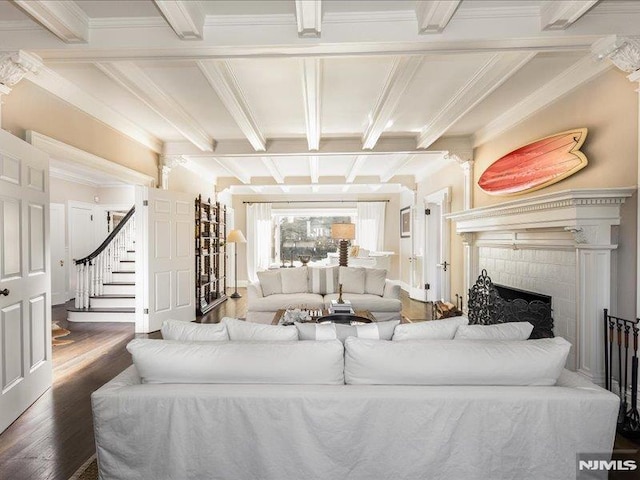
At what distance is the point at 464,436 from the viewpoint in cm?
169

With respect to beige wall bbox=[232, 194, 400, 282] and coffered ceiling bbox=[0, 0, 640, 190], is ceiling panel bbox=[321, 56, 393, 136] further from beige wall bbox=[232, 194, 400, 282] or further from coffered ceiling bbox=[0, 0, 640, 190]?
beige wall bbox=[232, 194, 400, 282]

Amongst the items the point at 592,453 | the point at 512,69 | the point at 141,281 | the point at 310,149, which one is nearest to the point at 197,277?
the point at 141,281

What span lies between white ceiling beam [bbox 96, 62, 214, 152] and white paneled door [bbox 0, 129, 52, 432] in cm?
88

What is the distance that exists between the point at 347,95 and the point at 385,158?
9.25 ft

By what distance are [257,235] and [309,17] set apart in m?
7.84

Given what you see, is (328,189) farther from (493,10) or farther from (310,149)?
(493,10)

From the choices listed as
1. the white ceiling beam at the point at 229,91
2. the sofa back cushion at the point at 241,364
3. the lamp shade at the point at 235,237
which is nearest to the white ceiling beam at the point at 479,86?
the white ceiling beam at the point at 229,91

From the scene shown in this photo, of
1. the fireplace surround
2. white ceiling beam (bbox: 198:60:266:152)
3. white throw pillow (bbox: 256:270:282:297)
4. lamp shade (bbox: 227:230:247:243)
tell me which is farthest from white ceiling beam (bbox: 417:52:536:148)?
lamp shade (bbox: 227:230:247:243)

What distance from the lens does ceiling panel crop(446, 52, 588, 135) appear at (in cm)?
290

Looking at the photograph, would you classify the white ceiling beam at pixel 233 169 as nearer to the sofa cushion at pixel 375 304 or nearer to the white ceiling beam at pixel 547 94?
the sofa cushion at pixel 375 304

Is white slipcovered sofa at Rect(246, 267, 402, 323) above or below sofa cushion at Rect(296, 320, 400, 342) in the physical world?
below

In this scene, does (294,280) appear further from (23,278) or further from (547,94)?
(547,94)

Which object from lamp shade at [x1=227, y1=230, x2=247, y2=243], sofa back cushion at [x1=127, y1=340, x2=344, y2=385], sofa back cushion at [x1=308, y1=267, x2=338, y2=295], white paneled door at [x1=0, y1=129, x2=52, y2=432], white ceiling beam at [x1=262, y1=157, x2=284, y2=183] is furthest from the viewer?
lamp shade at [x1=227, y1=230, x2=247, y2=243]

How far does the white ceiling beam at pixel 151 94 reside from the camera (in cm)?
299
